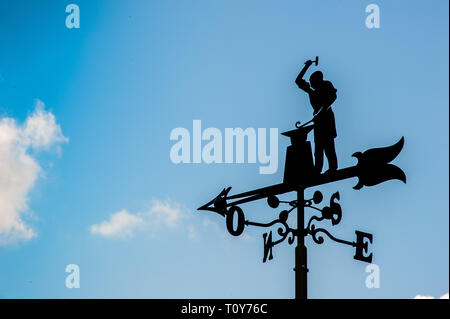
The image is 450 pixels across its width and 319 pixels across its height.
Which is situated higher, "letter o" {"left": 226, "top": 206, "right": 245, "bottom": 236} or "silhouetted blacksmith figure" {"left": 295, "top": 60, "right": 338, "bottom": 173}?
"silhouetted blacksmith figure" {"left": 295, "top": 60, "right": 338, "bottom": 173}

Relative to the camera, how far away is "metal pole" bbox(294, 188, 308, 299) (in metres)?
4.07

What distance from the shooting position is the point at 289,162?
4516 mm

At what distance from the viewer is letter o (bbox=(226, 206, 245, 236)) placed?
482cm

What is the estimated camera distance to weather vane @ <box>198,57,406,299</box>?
4.37 metres

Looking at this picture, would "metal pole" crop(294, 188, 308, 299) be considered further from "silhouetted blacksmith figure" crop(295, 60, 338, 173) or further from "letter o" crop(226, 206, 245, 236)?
"letter o" crop(226, 206, 245, 236)

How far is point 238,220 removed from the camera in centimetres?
485

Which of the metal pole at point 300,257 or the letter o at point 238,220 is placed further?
the letter o at point 238,220

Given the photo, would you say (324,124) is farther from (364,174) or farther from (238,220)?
(238,220)

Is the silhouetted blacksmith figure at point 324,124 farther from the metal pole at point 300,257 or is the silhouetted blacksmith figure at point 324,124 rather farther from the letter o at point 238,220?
the letter o at point 238,220

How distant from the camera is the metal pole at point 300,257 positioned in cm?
407

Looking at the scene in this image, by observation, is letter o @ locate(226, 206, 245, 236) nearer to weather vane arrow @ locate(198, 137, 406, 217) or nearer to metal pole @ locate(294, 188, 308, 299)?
weather vane arrow @ locate(198, 137, 406, 217)

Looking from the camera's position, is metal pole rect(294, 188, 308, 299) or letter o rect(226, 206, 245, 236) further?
letter o rect(226, 206, 245, 236)

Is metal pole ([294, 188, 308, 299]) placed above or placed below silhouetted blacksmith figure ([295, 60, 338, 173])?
below
